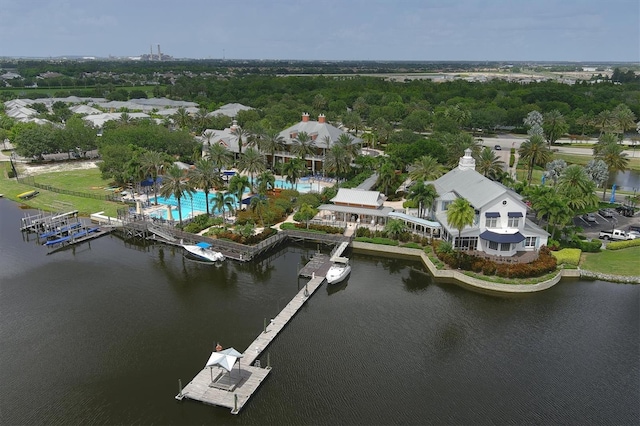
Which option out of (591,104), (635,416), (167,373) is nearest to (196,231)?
(167,373)

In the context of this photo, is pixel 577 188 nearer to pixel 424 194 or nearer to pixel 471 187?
pixel 471 187

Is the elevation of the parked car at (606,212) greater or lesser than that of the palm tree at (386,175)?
lesser

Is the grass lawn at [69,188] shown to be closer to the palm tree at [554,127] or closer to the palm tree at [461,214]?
the palm tree at [461,214]

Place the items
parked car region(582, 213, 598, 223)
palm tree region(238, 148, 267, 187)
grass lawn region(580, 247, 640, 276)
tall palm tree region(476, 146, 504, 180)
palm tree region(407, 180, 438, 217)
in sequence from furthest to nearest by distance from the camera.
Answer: tall palm tree region(476, 146, 504, 180) → palm tree region(238, 148, 267, 187) → parked car region(582, 213, 598, 223) → palm tree region(407, 180, 438, 217) → grass lawn region(580, 247, 640, 276)

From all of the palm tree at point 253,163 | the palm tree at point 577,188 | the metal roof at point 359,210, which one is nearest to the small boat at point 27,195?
the palm tree at point 253,163

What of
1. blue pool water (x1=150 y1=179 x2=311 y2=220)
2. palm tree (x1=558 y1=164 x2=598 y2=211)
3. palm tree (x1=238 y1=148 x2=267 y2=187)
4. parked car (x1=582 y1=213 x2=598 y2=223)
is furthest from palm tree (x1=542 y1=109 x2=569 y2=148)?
palm tree (x1=238 y1=148 x2=267 y2=187)

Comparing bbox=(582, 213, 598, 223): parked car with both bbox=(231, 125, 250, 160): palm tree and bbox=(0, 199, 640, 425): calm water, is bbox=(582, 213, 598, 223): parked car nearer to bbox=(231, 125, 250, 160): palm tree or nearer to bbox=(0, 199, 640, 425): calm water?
bbox=(0, 199, 640, 425): calm water

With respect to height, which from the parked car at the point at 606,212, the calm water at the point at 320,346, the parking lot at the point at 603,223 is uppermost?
the parked car at the point at 606,212
